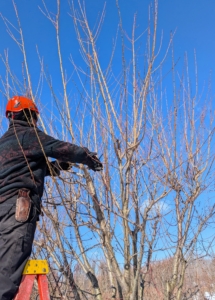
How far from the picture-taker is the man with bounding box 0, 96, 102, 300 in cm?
188

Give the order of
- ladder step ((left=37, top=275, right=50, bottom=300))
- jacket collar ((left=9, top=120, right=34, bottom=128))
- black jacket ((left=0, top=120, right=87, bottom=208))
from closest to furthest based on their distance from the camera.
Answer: ladder step ((left=37, top=275, right=50, bottom=300)) < black jacket ((left=0, top=120, right=87, bottom=208)) < jacket collar ((left=9, top=120, right=34, bottom=128))

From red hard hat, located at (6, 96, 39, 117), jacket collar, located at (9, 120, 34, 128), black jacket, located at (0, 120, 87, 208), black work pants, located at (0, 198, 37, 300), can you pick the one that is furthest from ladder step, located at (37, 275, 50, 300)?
red hard hat, located at (6, 96, 39, 117)

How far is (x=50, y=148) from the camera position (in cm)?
218

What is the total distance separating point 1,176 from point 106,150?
94cm

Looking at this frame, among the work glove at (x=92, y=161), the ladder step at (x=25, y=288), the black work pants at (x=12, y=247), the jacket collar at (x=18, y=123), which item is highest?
the jacket collar at (x=18, y=123)

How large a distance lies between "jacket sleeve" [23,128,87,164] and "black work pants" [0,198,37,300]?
376mm

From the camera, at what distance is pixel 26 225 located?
1.99 meters

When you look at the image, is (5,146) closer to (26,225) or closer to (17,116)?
(17,116)

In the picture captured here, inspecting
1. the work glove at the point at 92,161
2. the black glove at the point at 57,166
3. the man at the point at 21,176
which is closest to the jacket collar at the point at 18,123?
the man at the point at 21,176

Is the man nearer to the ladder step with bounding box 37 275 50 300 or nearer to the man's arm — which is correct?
the man's arm

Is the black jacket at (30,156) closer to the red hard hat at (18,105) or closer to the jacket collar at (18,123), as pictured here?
the jacket collar at (18,123)

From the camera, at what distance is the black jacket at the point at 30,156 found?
212 cm

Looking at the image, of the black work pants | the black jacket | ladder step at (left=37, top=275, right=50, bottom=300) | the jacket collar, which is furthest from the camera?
the jacket collar

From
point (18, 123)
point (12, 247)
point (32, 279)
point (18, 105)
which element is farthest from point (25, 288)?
point (18, 105)
